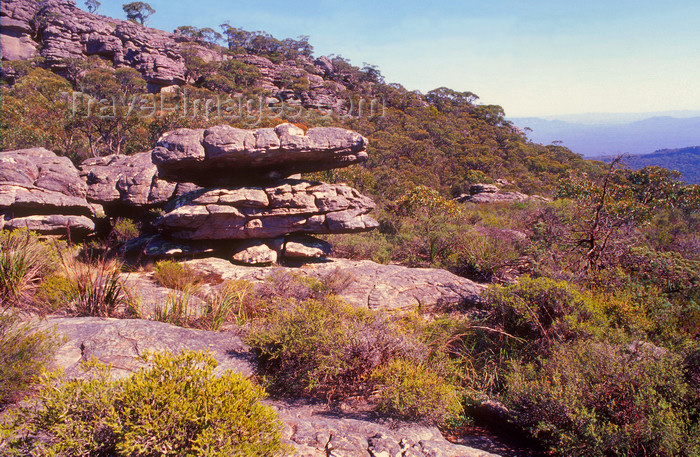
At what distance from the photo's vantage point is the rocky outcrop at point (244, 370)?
2742mm

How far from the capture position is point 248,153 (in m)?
8.48

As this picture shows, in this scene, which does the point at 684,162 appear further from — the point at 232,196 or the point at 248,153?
the point at 232,196

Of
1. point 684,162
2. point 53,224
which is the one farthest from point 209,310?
point 684,162

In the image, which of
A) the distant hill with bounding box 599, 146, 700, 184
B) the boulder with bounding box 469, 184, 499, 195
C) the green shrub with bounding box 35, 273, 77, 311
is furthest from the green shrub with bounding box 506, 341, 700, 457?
the distant hill with bounding box 599, 146, 700, 184

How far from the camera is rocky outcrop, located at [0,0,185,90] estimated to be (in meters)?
43.0

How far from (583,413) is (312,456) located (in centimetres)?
225

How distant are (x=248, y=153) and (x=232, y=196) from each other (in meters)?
1.24

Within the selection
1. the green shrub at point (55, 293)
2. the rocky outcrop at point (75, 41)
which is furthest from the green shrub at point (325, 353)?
the rocky outcrop at point (75, 41)

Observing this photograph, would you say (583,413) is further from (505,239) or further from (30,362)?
(505,239)

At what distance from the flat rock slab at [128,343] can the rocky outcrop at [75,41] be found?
49428 millimetres

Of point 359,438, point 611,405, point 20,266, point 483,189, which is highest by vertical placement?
point 483,189

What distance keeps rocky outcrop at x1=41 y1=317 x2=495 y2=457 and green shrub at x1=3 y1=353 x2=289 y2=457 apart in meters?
0.28

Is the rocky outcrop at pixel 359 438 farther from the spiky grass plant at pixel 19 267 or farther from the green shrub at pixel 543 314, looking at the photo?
the spiky grass plant at pixel 19 267

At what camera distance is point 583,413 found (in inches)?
115
